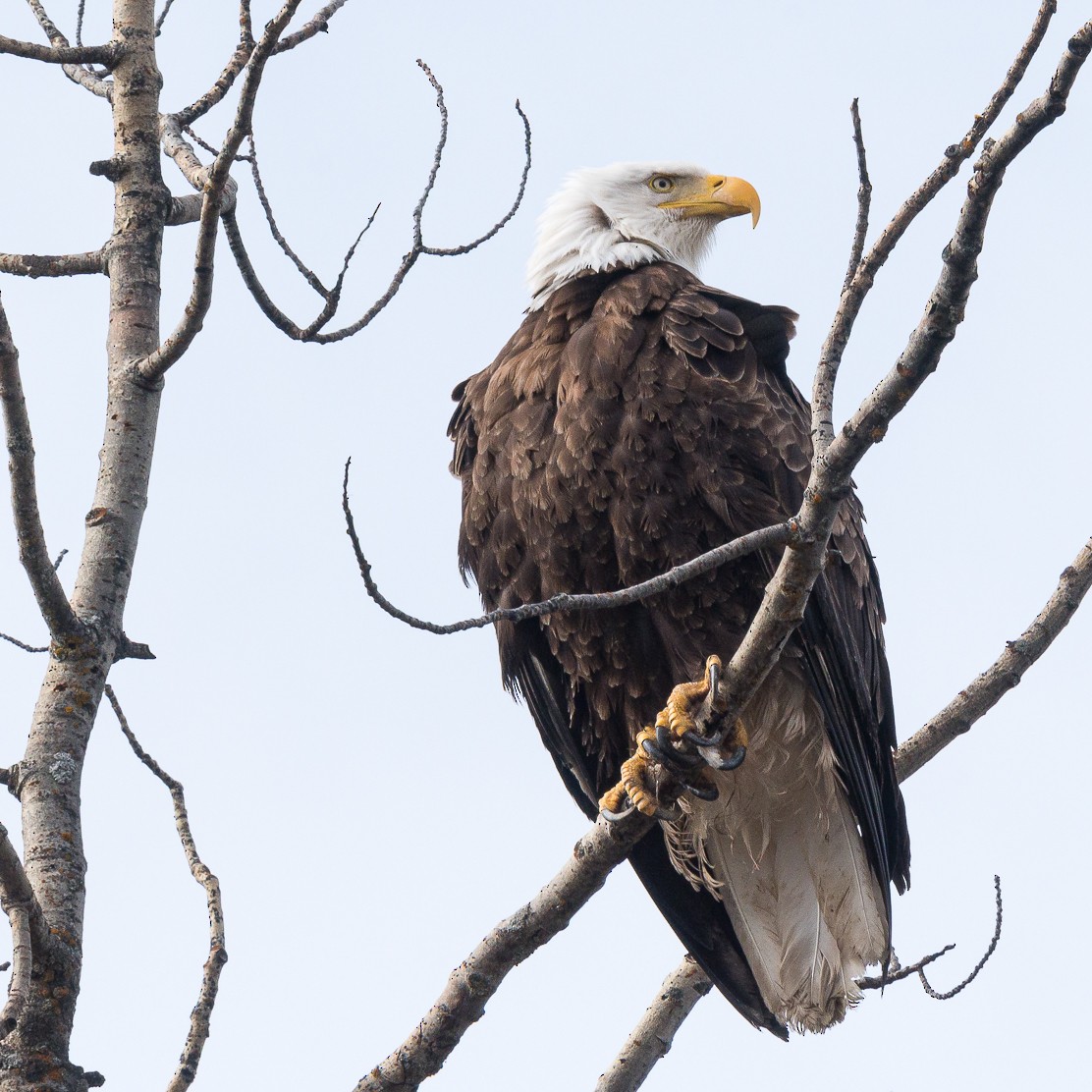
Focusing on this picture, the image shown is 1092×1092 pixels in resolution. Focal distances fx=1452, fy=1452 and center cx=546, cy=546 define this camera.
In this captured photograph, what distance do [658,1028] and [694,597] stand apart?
1222 millimetres

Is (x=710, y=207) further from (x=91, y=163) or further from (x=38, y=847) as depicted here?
(x=38, y=847)

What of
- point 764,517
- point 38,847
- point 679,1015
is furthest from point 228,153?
point 679,1015

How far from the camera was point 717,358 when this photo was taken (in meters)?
4.18

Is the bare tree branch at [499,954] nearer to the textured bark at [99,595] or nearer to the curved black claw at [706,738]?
the curved black claw at [706,738]

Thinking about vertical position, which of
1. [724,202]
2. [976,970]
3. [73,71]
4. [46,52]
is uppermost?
[73,71]

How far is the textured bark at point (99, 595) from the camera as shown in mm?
2814

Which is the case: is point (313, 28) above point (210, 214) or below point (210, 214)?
above

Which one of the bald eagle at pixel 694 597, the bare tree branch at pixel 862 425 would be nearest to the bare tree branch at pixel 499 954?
the bare tree branch at pixel 862 425

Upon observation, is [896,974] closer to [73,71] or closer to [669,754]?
[669,754]

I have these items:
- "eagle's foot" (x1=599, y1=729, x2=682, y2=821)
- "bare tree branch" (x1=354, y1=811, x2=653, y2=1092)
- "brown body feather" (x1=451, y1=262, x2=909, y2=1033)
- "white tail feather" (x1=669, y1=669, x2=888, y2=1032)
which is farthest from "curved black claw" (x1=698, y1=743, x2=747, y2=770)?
"white tail feather" (x1=669, y1=669, x2=888, y2=1032)

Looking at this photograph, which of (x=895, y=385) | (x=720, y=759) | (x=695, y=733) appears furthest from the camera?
(x=720, y=759)

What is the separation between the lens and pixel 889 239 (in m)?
2.55

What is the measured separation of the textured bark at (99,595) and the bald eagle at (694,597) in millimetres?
1173

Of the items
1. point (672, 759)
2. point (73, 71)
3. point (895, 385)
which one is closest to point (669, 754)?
point (672, 759)
